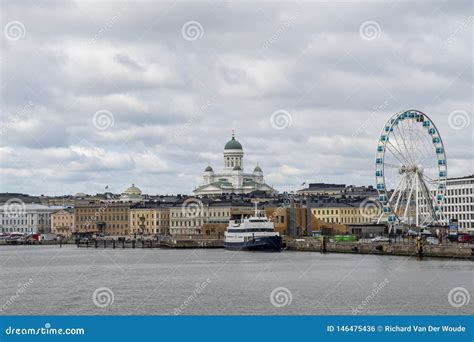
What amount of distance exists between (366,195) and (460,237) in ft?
268

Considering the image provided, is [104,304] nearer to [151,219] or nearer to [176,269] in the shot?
[176,269]

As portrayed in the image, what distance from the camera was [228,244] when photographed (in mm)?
89562

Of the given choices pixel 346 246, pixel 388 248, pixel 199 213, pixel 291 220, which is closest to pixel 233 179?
pixel 199 213

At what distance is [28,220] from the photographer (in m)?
170

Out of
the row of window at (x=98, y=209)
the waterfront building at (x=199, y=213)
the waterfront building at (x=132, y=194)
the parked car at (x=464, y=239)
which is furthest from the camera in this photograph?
the waterfront building at (x=132, y=194)

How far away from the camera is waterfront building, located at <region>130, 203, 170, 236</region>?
148m

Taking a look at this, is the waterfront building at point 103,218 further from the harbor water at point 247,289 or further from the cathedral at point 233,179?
the harbor water at point 247,289

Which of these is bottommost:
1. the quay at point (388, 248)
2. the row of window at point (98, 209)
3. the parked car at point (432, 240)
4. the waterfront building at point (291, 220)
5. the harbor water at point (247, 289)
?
the harbor water at point (247, 289)

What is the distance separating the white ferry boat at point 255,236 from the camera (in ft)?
271

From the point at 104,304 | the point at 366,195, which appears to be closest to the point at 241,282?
the point at 104,304

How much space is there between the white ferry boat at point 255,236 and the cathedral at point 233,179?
293 feet

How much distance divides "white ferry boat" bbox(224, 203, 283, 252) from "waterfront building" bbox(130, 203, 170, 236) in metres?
61.5

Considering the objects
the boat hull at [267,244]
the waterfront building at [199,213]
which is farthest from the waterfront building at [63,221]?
the boat hull at [267,244]

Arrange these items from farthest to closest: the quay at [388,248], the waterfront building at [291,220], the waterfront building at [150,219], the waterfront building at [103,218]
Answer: the waterfront building at [103,218]
the waterfront building at [150,219]
the waterfront building at [291,220]
the quay at [388,248]
